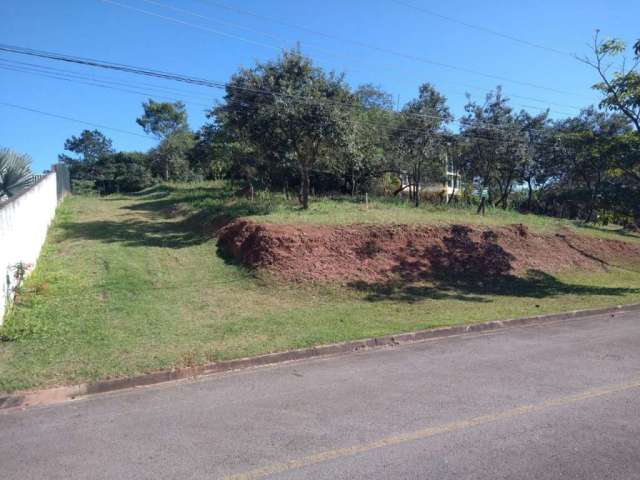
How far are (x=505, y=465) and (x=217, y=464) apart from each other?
7.78 ft

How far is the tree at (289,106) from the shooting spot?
53.6ft

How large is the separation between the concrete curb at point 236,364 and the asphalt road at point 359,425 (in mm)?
232

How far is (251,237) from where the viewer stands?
45.6ft

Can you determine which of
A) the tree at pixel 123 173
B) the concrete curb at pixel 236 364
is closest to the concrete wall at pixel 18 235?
the concrete curb at pixel 236 364

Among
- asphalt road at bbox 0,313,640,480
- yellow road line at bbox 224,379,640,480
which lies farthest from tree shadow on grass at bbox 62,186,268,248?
yellow road line at bbox 224,379,640,480

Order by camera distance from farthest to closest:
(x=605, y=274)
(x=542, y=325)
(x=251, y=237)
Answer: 1. (x=605, y=274)
2. (x=251, y=237)
3. (x=542, y=325)

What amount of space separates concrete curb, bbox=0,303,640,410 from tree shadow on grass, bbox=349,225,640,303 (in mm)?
2439

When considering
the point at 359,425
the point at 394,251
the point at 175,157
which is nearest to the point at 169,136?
the point at 175,157

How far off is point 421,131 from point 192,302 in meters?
18.1

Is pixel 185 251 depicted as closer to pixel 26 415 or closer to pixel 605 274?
pixel 26 415

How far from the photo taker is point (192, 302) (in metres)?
10.6

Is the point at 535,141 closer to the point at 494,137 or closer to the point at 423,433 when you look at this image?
the point at 494,137

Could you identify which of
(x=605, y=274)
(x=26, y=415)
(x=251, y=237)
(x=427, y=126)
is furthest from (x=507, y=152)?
(x=26, y=415)

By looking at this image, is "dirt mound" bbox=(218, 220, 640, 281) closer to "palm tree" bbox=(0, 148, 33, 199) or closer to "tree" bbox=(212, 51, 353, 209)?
"tree" bbox=(212, 51, 353, 209)
